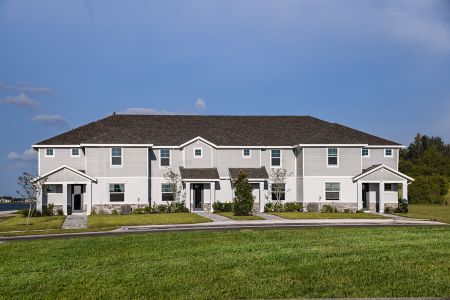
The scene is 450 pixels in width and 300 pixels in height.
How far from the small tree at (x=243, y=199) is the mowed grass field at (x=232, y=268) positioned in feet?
69.9

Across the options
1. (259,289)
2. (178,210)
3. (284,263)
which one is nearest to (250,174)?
(178,210)

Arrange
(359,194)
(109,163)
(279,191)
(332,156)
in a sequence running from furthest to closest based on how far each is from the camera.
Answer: (279,191), (332,156), (359,194), (109,163)

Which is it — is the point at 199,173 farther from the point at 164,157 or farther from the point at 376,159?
the point at 376,159

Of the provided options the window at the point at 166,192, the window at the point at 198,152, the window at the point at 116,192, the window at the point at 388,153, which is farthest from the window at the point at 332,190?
the window at the point at 116,192

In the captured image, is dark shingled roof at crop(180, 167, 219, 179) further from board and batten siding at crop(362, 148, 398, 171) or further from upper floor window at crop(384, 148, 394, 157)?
upper floor window at crop(384, 148, 394, 157)

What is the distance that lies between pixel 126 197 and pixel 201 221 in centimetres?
1245

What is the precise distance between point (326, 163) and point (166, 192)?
14.2 meters

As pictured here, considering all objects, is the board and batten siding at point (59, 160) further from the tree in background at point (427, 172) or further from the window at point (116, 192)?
the tree in background at point (427, 172)

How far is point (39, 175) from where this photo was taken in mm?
46594

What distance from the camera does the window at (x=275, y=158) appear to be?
1918 inches

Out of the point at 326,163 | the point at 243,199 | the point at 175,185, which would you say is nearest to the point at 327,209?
the point at 326,163

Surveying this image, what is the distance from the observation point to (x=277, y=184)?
47.8 meters

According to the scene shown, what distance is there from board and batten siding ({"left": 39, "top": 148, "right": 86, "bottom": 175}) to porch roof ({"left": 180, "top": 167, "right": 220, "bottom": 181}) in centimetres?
909

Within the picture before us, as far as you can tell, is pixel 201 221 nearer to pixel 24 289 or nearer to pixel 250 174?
pixel 250 174
